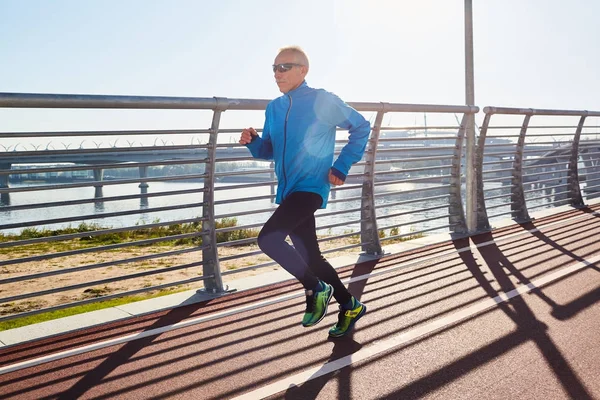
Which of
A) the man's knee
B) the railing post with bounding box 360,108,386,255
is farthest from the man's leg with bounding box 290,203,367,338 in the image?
the railing post with bounding box 360,108,386,255

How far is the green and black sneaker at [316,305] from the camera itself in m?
4.86

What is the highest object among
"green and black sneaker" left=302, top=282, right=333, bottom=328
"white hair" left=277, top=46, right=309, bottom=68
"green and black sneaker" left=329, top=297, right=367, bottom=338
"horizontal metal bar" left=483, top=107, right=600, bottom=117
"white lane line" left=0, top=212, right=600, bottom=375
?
"white hair" left=277, top=46, right=309, bottom=68

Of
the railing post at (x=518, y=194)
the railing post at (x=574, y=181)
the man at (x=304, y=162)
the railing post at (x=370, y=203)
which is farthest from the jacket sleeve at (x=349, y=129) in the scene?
the railing post at (x=574, y=181)

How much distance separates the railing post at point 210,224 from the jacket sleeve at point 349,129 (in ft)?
5.56

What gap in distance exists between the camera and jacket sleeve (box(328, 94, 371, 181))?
481cm

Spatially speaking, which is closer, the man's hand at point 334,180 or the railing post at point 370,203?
the man's hand at point 334,180

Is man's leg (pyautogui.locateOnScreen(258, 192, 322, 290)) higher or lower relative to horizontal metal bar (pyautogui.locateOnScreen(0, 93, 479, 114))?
lower

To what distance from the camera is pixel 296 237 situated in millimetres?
4938

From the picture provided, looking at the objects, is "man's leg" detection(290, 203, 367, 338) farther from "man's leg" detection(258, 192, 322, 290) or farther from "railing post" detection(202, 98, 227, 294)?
"railing post" detection(202, 98, 227, 294)

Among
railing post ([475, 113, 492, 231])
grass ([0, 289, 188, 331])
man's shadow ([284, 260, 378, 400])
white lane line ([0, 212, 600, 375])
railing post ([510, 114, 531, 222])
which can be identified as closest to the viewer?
man's shadow ([284, 260, 378, 400])

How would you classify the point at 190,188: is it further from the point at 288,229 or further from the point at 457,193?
the point at 457,193

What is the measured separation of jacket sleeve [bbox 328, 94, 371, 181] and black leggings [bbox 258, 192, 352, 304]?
0.27 metres

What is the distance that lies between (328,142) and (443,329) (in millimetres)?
1575

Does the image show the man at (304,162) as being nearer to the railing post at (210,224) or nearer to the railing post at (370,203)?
the railing post at (210,224)
